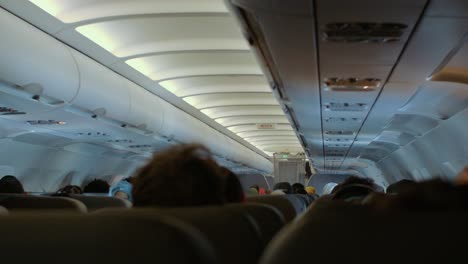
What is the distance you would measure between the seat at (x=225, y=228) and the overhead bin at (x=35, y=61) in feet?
13.8

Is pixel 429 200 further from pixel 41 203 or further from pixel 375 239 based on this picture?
pixel 41 203

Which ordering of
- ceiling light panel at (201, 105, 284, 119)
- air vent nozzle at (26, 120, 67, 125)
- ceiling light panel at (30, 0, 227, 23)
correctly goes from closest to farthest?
ceiling light panel at (30, 0, 227, 23), air vent nozzle at (26, 120, 67, 125), ceiling light panel at (201, 105, 284, 119)

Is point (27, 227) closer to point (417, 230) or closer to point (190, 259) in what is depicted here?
point (190, 259)

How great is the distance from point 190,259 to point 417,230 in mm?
530

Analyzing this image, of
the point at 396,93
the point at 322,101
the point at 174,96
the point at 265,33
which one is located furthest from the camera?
the point at 174,96

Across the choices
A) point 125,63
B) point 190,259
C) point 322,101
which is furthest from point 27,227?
point 322,101

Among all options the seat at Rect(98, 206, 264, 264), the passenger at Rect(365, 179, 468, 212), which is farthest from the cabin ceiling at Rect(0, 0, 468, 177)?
the passenger at Rect(365, 179, 468, 212)

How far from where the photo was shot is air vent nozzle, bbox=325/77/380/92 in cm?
711

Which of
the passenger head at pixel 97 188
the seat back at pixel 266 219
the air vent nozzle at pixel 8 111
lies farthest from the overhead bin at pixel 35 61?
the seat back at pixel 266 219

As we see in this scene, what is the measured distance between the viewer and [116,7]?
21.7ft

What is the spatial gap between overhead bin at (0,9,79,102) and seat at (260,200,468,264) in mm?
4810

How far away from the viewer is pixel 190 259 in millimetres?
1155

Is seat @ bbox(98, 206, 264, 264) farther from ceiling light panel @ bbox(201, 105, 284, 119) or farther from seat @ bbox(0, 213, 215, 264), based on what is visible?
ceiling light panel @ bbox(201, 105, 284, 119)

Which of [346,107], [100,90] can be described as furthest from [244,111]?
[100,90]
